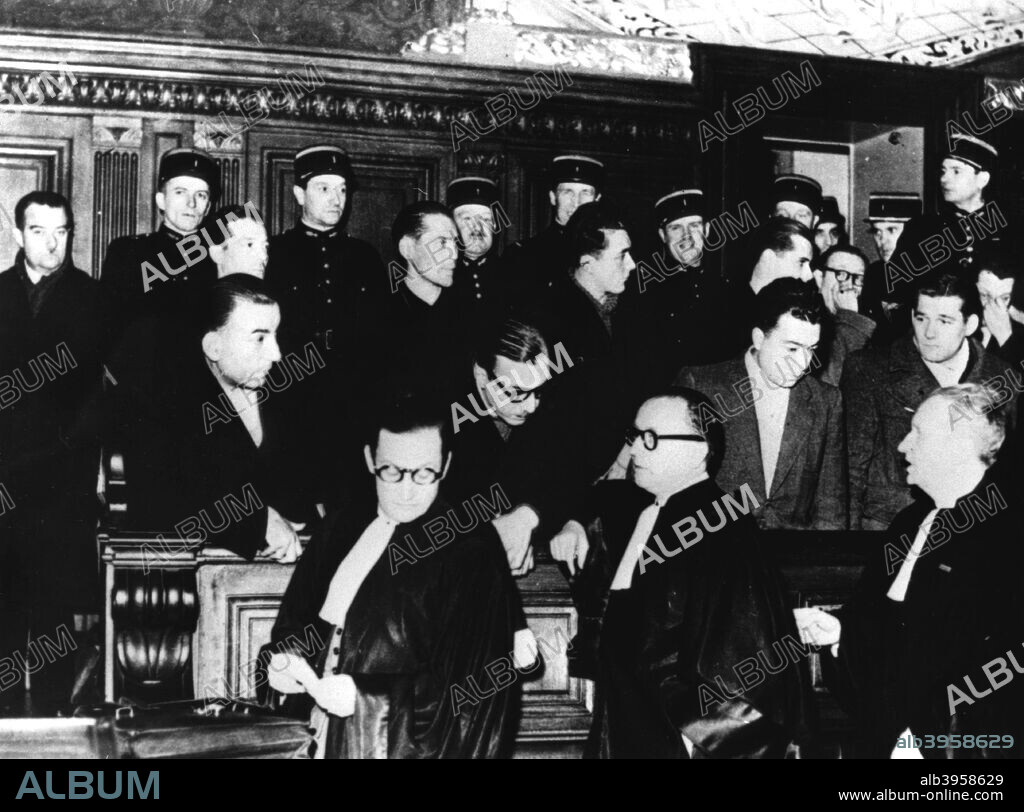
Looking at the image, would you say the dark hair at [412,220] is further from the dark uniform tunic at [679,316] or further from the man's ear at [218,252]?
the dark uniform tunic at [679,316]

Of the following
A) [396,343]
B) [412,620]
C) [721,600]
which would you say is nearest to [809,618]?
[721,600]

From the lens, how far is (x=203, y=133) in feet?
16.7

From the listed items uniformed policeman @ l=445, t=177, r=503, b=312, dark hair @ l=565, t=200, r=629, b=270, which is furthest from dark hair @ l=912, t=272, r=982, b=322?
uniformed policeman @ l=445, t=177, r=503, b=312

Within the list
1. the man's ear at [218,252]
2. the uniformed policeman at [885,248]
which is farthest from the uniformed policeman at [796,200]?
the man's ear at [218,252]

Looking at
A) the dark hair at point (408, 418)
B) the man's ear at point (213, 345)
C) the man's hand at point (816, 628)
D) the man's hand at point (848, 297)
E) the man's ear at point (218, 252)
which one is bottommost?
the man's hand at point (816, 628)

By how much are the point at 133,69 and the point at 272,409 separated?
4.59 feet

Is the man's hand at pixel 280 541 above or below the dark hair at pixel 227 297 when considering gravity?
below

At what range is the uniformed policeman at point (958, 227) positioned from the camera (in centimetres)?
559

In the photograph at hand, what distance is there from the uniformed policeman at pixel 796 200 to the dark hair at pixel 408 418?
5.74 ft

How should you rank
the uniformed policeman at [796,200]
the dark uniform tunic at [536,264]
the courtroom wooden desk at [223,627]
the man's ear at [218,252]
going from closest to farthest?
the courtroom wooden desk at [223,627] < the man's ear at [218,252] < the dark uniform tunic at [536,264] < the uniformed policeman at [796,200]

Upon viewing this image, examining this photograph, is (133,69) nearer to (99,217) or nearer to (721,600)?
(99,217)

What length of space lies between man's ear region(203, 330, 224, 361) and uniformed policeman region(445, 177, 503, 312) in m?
1.01

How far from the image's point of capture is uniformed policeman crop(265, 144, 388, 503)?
4766mm

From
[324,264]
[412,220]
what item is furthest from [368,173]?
[324,264]
